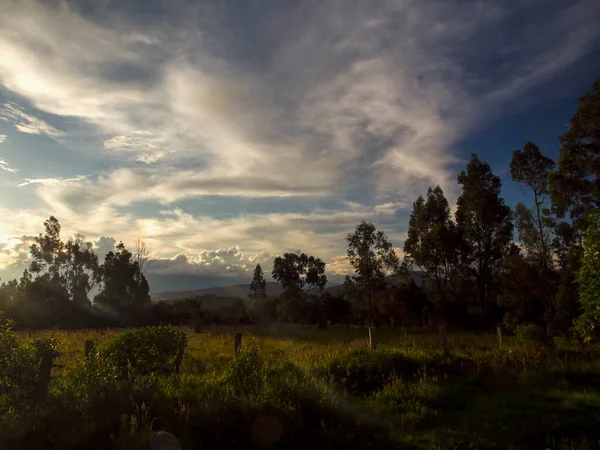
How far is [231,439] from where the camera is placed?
7977 millimetres

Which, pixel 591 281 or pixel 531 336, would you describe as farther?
pixel 531 336

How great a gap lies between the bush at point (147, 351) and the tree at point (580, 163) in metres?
28.5

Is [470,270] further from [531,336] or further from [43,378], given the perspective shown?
[43,378]

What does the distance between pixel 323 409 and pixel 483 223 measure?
41.1 meters

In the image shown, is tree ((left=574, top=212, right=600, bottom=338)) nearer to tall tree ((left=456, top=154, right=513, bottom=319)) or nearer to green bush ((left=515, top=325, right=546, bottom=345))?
green bush ((left=515, top=325, right=546, bottom=345))

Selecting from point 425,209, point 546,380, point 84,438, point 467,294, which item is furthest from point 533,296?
point 84,438

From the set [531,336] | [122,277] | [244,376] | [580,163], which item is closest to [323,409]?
[244,376]

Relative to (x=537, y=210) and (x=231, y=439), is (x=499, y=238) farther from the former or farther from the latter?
(x=231, y=439)

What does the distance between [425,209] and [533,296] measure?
18719 millimetres

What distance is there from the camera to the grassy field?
7.56 metres

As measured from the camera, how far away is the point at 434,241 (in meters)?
45.9

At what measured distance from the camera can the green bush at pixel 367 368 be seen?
1300 centimetres

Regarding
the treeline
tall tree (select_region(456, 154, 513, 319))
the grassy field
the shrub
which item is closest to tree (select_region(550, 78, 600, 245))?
the treeline

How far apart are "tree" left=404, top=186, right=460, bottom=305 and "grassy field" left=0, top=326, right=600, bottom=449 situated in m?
32.7
